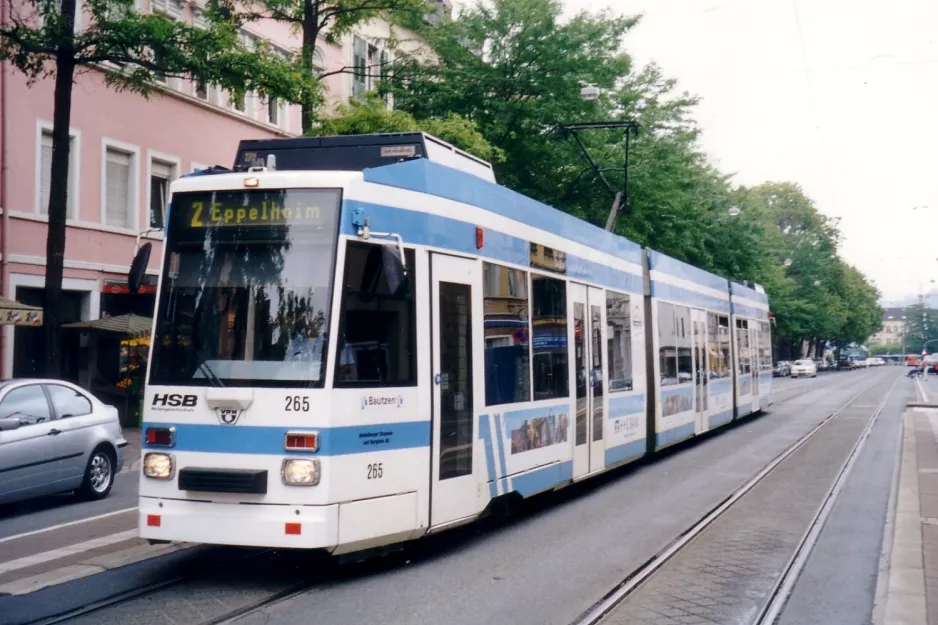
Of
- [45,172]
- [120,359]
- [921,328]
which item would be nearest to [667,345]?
[120,359]

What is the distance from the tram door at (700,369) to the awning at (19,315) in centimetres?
1153

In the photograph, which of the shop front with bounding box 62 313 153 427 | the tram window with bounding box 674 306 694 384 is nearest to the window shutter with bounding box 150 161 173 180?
the shop front with bounding box 62 313 153 427

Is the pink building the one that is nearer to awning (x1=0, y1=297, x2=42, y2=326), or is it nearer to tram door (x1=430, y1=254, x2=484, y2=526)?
awning (x1=0, y1=297, x2=42, y2=326)

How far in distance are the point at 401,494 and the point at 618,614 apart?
6.17 feet

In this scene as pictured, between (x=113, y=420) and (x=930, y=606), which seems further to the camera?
(x=113, y=420)

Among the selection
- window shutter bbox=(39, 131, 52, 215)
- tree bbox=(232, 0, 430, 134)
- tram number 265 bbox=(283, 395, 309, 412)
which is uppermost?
tree bbox=(232, 0, 430, 134)

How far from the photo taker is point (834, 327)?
8438cm

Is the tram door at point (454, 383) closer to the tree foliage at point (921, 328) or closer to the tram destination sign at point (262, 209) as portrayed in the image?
the tram destination sign at point (262, 209)

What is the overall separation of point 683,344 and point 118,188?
14.1m

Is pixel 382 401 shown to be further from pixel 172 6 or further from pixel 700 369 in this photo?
pixel 172 6

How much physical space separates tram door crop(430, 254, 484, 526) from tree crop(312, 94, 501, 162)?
11.2 metres

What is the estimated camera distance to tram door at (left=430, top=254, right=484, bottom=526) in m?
8.28

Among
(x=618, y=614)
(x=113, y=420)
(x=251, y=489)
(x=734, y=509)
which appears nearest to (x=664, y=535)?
(x=734, y=509)

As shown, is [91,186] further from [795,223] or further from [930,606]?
[795,223]
